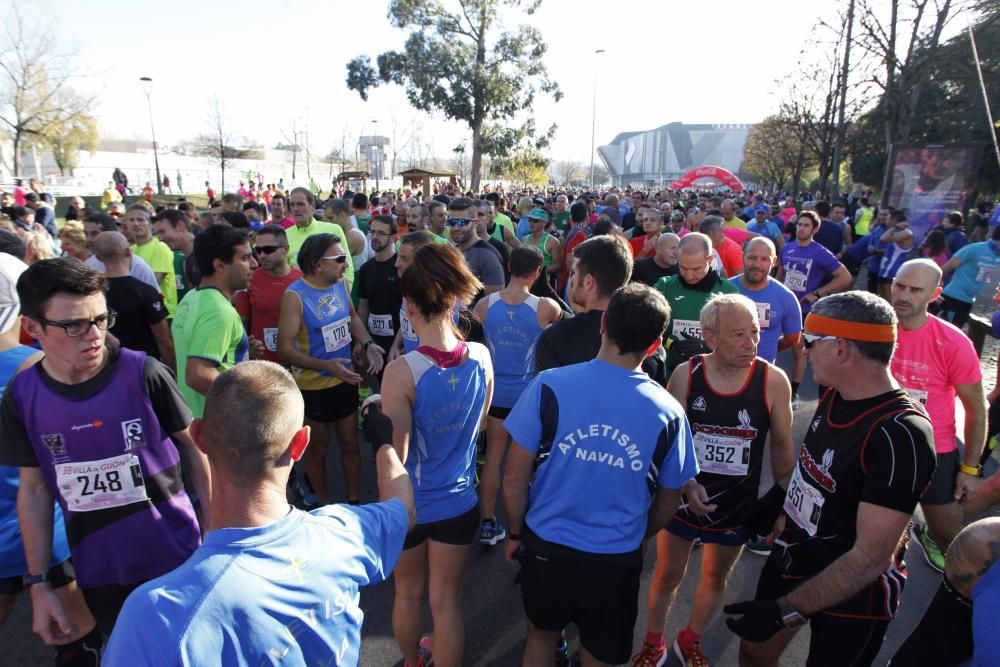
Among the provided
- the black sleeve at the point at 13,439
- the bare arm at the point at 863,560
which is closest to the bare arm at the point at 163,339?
the black sleeve at the point at 13,439

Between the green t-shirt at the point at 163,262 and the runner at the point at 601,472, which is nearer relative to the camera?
the runner at the point at 601,472

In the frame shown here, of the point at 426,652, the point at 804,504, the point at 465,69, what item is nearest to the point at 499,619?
the point at 426,652

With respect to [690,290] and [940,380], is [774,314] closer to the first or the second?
[690,290]

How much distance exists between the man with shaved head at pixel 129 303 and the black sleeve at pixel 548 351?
8.59 feet

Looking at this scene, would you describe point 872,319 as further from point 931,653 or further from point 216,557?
point 216,557

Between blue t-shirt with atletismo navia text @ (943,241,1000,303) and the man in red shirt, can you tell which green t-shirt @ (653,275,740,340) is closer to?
the man in red shirt

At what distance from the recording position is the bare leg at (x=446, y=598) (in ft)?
8.41

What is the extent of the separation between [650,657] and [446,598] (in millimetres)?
1187

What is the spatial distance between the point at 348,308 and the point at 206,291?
4.05 ft

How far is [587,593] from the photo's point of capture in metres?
2.13

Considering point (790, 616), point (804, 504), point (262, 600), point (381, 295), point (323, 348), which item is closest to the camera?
point (262, 600)

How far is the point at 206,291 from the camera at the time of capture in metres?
3.10

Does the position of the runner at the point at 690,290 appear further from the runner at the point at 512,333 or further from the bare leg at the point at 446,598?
the bare leg at the point at 446,598

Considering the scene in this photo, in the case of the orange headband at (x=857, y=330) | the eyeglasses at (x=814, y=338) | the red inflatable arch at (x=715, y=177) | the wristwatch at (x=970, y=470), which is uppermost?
the red inflatable arch at (x=715, y=177)
